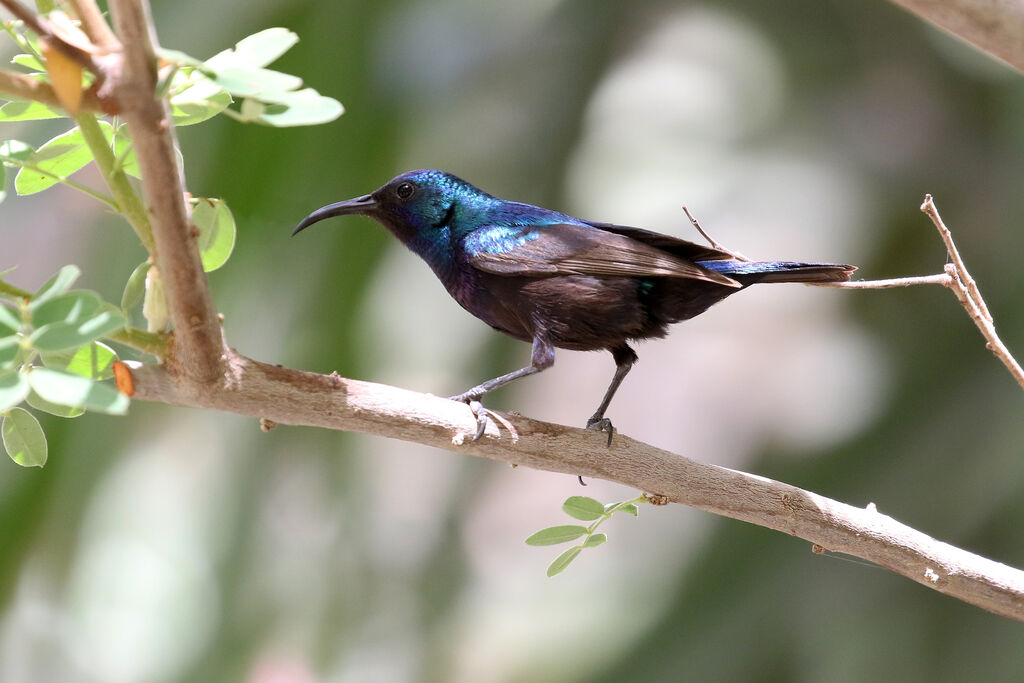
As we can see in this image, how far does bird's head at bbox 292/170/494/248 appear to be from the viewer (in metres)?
2.38

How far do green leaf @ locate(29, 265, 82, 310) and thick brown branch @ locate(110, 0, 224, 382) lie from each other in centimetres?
9

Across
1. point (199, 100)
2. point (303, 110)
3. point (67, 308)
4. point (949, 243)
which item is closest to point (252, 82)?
point (303, 110)

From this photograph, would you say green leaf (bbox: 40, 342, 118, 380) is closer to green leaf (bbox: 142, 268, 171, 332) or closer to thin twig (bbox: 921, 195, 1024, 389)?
green leaf (bbox: 142, 268, 171, 332)

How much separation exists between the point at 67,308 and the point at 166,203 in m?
0.15

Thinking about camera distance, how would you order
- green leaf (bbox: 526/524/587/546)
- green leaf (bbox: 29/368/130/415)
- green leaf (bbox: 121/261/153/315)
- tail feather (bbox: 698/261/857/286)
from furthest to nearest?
tail feather (bbox: 698/261/857/286), green leaf (bbox: 526/524/587/546), green leaf (bbox: 121/261/153/315), green leaf (bbox: 29/368/130/415)

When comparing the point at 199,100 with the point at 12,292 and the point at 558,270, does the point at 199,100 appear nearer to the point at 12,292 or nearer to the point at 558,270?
the point at 12,292

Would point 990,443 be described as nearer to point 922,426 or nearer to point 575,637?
point 922,426

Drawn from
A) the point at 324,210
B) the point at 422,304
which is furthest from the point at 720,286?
the point at 422,304

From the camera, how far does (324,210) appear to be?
2.23m

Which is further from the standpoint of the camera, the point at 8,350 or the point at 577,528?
the point at 577,528

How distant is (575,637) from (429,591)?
0.66m

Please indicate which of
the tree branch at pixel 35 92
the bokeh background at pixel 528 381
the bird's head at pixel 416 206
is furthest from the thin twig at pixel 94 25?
the bokeh background at pixel 528 381

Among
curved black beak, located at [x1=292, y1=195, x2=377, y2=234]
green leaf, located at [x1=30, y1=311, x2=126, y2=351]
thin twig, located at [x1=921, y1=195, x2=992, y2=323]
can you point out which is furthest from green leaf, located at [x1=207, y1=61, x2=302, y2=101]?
curved black beak, located at [x1=292, y1=195, x2=377, y2=234]

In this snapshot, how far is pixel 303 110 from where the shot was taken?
988 millimetres
